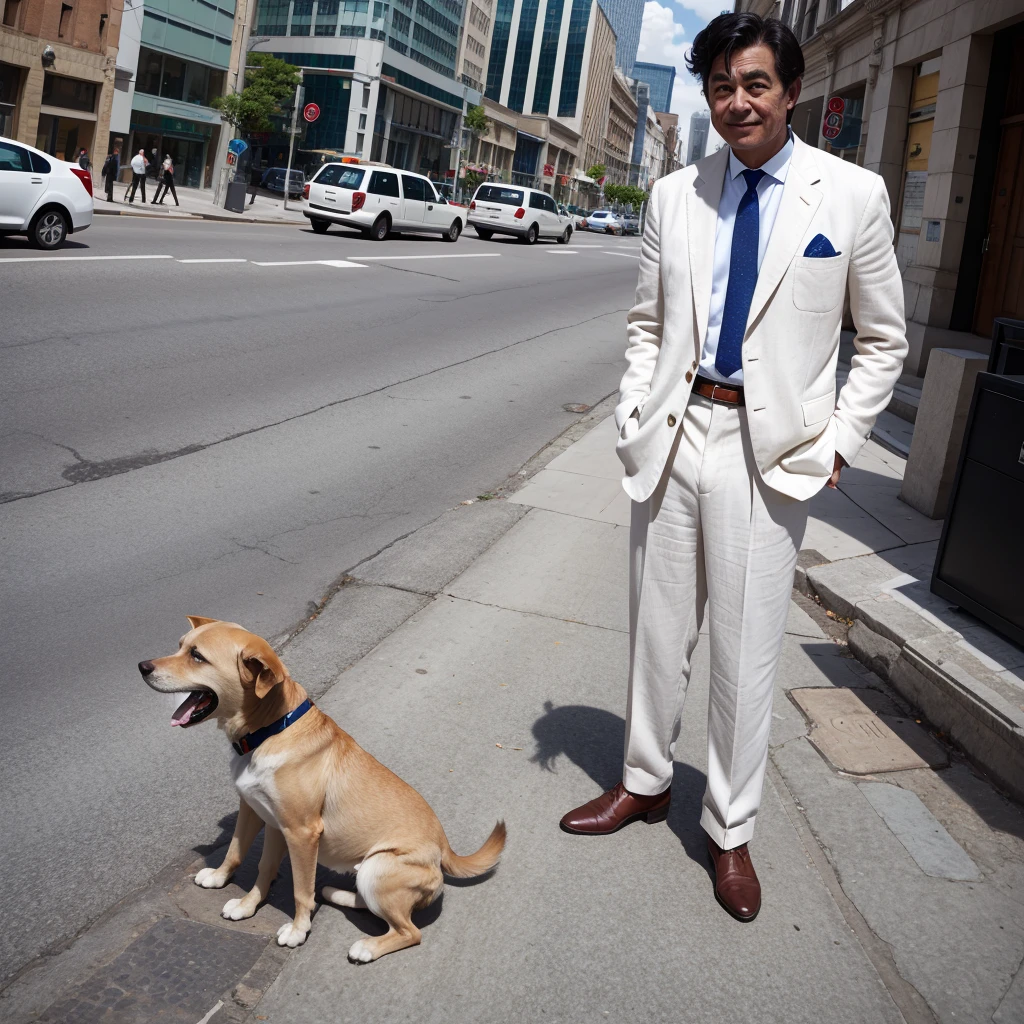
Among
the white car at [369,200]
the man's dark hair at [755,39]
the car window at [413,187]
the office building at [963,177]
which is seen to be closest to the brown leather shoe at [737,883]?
the man's dark hair at [755,39]

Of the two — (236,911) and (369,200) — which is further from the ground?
(369,200)

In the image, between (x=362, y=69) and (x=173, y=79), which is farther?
(x=362, y=69)

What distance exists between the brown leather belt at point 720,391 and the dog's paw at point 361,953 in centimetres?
177

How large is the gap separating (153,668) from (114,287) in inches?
482

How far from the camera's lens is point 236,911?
9.45 ft

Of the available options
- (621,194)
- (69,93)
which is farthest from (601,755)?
(621,194)

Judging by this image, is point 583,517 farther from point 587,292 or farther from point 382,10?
point 382,10

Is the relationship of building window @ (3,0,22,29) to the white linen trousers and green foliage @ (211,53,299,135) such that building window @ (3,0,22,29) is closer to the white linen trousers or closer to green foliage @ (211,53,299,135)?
green foliage @ (211,53,299,135)

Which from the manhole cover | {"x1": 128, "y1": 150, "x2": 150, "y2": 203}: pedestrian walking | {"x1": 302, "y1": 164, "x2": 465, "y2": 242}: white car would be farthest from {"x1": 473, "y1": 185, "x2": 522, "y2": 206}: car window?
the manhole cover

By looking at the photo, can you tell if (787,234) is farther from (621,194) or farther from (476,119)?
(621,194)

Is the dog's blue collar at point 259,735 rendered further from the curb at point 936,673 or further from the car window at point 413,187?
the car window at point 413,187

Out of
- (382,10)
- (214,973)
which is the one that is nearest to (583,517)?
(214,973)

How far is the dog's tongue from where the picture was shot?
2.65 meters

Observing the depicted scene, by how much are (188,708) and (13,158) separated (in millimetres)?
15991
